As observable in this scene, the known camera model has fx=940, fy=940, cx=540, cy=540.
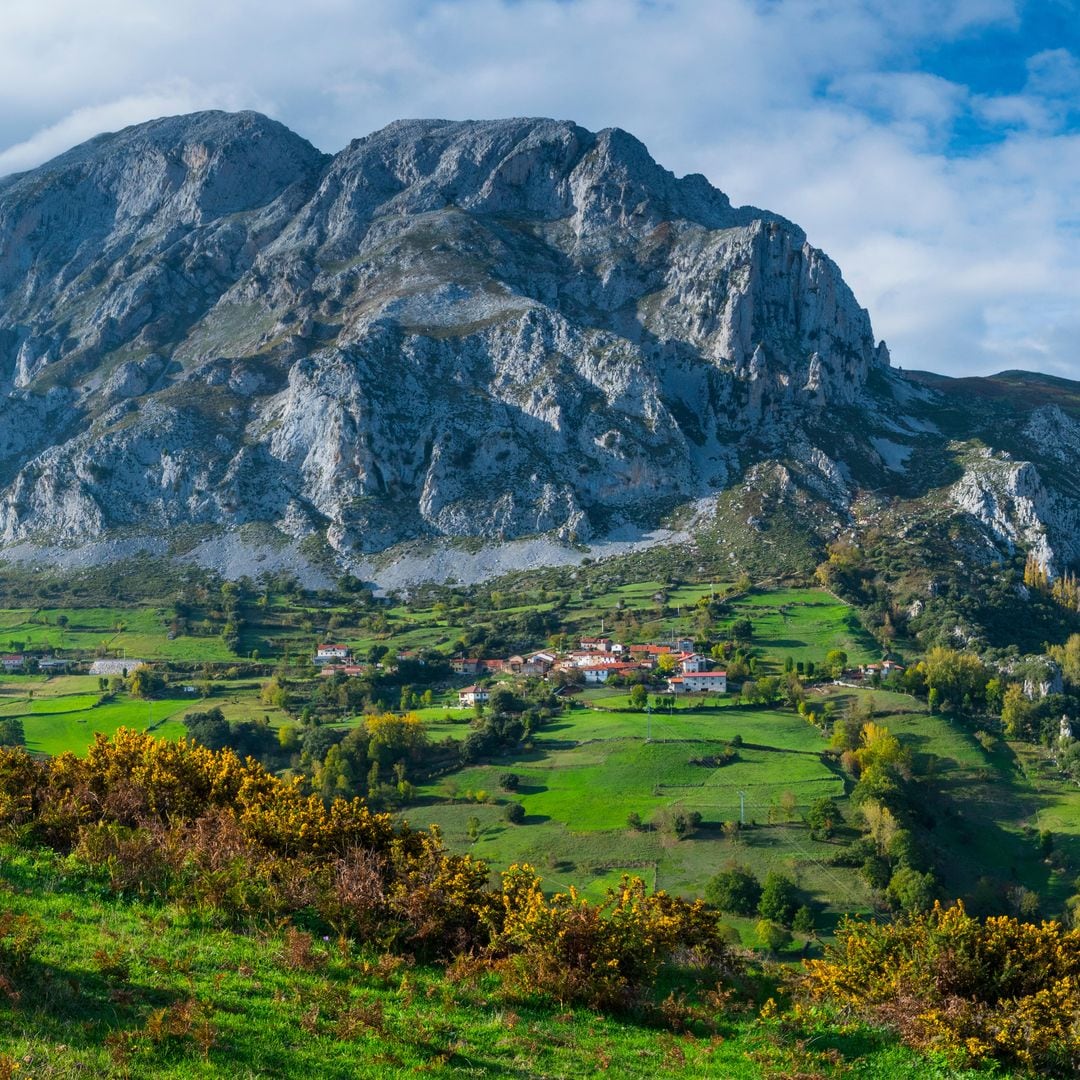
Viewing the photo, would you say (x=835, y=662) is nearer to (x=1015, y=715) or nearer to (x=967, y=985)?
(x=1015, y=715)

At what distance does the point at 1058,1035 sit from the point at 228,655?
111 meters

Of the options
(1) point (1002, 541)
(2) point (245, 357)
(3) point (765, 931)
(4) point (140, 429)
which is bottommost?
(3) point (765, 931)

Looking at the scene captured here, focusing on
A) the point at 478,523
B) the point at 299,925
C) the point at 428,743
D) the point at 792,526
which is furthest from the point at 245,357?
the point at 299,925

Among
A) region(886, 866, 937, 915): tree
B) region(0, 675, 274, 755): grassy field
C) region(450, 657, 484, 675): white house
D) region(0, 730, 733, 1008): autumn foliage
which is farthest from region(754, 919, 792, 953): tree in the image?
region(450, 657, 484, 675): white house

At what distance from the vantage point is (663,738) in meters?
77.6

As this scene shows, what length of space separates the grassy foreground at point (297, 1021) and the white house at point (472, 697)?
77491mm

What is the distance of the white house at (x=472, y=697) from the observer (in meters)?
94.8

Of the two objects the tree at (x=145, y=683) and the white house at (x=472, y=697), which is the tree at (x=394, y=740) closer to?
the white house at (x=472, y=697)

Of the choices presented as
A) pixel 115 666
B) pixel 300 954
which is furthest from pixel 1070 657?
pixel 300 954

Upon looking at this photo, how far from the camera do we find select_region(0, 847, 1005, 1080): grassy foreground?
1138 centimetres

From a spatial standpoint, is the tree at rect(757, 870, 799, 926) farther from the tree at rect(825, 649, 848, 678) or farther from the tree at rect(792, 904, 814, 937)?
the tree at rect(825, 649, 848, 678)

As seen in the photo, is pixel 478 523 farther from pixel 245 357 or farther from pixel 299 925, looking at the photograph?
pixel 299 925

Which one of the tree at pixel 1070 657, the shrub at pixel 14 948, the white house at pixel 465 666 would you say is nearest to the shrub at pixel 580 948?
the shrub at pixel 14 948

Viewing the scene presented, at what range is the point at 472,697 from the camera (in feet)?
315
